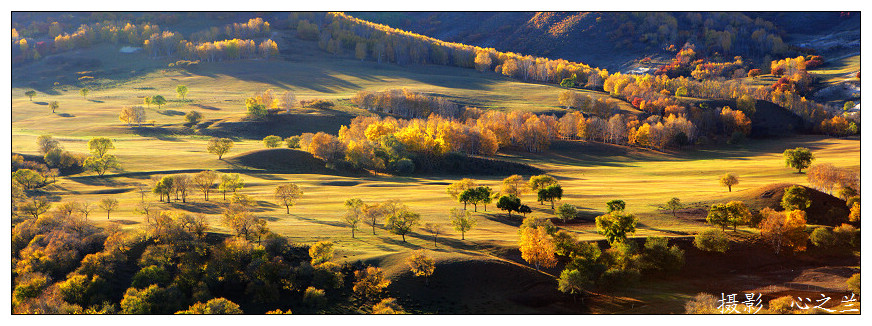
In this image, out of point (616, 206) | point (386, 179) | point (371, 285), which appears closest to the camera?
point (371, 285)

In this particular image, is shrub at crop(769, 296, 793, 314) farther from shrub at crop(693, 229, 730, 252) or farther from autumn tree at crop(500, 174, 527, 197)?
Result: autumn tree at crop(500, 174, 527, 197)

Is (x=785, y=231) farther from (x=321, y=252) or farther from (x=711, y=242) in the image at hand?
(x=321, y=252)

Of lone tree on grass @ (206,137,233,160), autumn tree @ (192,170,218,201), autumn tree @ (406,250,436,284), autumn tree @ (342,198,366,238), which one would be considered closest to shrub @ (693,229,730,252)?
autumn tree @ (406,250,436,284)

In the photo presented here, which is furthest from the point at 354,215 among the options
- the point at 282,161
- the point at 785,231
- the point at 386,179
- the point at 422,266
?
the point at 282,161

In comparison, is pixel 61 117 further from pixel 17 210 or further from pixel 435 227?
pixel 435 227

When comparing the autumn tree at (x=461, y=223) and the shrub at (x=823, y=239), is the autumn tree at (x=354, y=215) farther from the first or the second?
the shrub at (x=823, y=239)

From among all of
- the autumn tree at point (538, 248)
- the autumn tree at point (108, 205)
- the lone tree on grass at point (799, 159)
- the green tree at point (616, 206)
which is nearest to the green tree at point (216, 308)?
the autumn tree at point (108, 205)

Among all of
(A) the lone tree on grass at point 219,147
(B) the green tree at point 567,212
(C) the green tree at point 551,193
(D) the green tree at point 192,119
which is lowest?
(B) the green tree at point 567,212
